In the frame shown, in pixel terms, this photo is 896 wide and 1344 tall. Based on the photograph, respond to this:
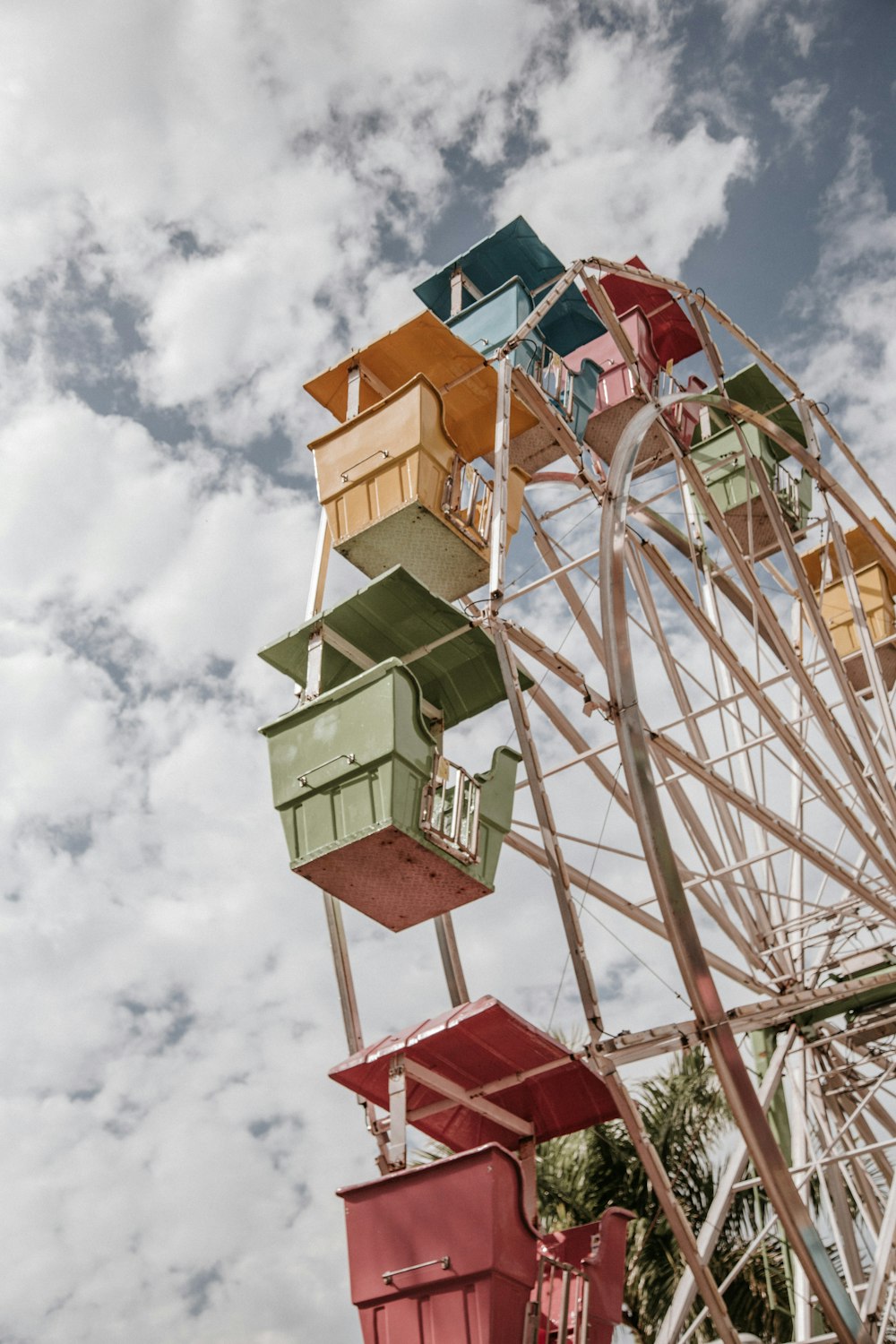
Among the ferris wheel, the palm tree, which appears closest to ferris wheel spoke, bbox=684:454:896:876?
the ferris wheel

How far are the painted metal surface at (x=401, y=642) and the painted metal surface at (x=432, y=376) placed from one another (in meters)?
2.34

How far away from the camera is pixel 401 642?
32.6ft

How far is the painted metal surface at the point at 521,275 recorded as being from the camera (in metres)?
14.1

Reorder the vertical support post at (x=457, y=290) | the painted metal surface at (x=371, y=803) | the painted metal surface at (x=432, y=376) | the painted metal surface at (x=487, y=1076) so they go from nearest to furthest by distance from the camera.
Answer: the painted metal surface at (x=487, y=1076), the painted metal surface at (x=371, y=803), the painted metal surface at (x=432, y=376), the vertical support post at (x=457, y=290)

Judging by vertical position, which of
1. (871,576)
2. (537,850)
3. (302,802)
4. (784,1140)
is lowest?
(784,1140)

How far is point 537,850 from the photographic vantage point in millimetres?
12211

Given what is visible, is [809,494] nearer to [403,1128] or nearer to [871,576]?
[871,576]

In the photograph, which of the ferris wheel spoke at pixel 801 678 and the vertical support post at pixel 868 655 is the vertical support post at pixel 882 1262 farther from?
the vertical support post at pixel 868 655

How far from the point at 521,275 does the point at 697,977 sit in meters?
8.67

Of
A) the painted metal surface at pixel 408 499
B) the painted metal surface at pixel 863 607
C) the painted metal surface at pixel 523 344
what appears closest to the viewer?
the painted metal surface at pixel 408 499

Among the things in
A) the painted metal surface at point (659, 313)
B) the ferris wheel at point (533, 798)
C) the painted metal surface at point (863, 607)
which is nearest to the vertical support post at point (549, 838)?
the ferris wheel at point (533, 798)

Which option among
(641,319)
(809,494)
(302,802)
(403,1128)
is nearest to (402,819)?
(302,802)

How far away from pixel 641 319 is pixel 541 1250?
9.96 metres

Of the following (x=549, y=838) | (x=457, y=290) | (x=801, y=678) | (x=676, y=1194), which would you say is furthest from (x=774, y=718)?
(x=676, y=1194)
